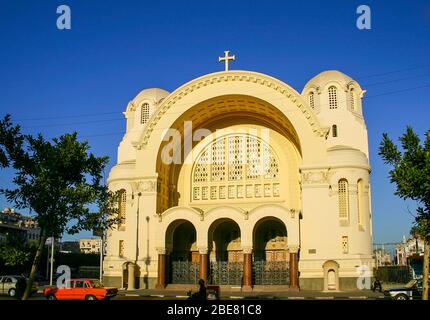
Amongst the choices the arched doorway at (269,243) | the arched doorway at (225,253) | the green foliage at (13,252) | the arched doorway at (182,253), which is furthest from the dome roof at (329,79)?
the green foliage at (13,252)

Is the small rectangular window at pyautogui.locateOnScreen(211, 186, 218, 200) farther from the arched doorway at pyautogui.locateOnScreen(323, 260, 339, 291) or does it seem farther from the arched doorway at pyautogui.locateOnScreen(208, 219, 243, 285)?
the arched doorway at pyautogui.locateOnScreen(323, 260, 339, 291)

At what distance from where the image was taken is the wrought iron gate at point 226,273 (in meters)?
40.4

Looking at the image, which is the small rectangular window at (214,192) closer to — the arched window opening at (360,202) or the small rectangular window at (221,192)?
the small rectangular window at (221,192)

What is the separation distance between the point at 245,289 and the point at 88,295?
1387 centimetres

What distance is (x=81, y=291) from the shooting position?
2845 cm

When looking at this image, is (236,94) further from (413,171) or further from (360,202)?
(413,171)

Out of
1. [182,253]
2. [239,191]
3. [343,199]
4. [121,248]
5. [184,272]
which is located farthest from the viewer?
→ [182,253]

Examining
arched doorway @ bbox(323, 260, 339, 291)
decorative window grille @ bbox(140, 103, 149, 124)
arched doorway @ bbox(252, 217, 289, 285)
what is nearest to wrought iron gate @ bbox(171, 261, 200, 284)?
arched doorway @ bbox(252, 217, 289, 285)

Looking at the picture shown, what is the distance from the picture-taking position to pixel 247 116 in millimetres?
46156

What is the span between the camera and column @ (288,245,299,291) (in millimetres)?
37516

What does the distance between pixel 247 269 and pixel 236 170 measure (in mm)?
10090

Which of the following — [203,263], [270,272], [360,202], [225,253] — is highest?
[360,202]

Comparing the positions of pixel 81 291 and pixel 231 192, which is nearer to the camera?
pixel 81 291

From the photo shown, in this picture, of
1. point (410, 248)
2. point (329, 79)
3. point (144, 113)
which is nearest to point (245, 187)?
point (329, 79)
